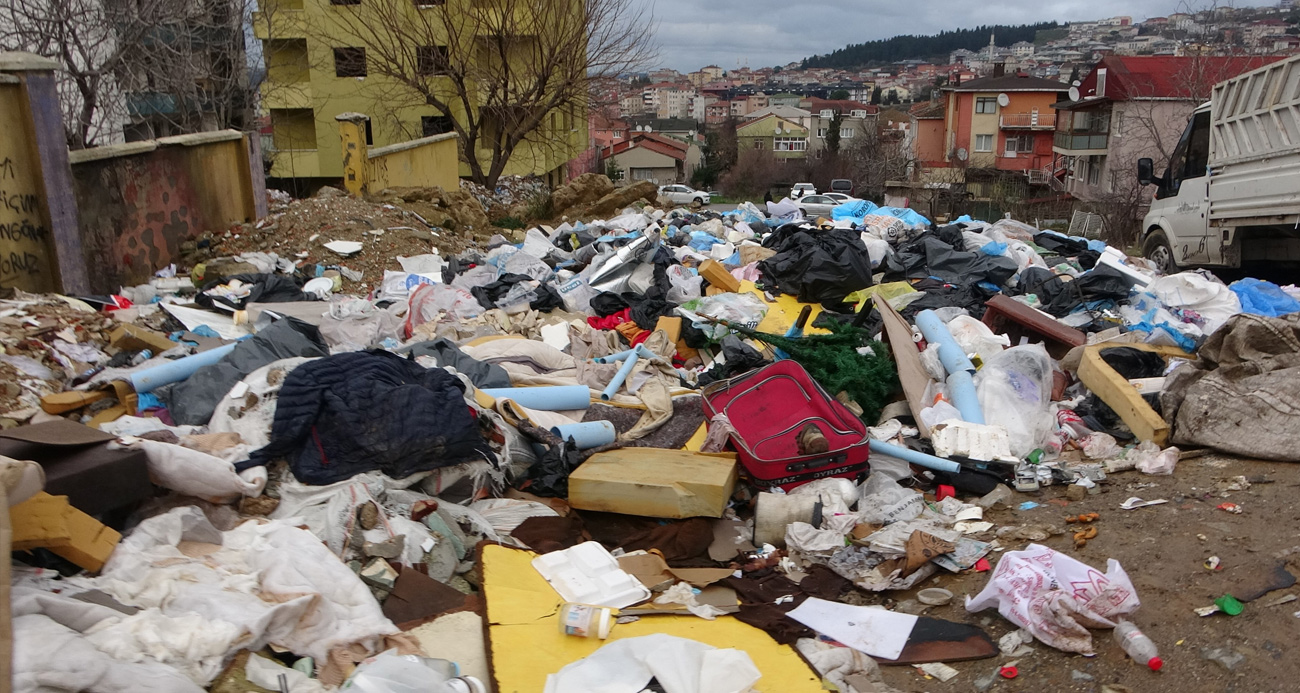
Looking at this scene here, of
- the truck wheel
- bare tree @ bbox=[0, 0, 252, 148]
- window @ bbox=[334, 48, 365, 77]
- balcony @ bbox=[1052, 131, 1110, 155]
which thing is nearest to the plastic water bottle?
the truck wheel

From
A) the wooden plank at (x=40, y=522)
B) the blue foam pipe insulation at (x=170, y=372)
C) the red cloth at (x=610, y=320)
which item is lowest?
the red cloth at (x=610, y=320)

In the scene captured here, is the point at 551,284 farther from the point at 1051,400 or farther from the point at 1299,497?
the point at 1299,497

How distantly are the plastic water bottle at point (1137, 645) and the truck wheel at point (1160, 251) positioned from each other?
735 centimetres

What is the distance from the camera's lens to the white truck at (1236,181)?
712cm

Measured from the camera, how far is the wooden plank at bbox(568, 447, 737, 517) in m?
3.73

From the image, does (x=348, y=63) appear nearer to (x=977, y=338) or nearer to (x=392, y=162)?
(x=392, y=162)

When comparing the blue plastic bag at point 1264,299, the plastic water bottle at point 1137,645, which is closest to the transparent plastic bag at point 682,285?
the blue plastic bag at point 1264,299

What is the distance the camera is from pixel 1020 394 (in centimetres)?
467

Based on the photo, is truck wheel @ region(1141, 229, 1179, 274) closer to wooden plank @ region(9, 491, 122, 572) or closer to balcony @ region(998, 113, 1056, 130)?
wooden plank @ region(9, 491, 122, 572)

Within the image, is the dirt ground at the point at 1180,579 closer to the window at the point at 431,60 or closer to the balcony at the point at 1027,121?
the window at the point at 431,60

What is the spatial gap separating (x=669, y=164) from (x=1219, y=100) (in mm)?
42674

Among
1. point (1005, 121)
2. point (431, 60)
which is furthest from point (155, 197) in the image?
point (1005, 121)

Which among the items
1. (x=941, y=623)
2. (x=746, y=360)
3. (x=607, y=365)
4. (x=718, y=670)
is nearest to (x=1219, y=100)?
(x=746, y=360)

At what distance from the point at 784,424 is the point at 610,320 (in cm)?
245
